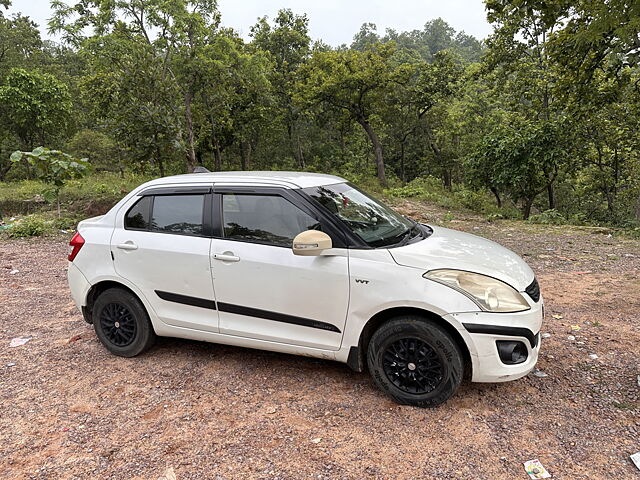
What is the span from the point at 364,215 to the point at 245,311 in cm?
121

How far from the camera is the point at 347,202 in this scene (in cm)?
341

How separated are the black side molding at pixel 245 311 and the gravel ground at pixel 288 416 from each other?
19.9 inches

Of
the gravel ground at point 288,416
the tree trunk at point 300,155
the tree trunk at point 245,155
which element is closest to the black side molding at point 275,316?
the gravel ground at point 288,416

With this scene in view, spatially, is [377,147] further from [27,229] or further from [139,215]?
[139,215]

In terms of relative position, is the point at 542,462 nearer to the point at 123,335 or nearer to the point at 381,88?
the point at 123,335

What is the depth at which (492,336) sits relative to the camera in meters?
2.62

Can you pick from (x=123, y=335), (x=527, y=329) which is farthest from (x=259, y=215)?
(x=527, y=329)

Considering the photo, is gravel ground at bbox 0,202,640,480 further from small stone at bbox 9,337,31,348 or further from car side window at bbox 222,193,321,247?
car side window at bbox 222,193,321,247

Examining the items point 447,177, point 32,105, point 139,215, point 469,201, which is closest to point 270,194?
point 139,215

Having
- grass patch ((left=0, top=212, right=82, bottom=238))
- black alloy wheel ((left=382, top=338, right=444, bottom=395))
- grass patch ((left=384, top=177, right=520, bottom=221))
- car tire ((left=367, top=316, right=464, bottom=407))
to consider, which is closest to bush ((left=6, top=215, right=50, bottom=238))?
grass patch ((left=0, top=212, right=82, bottom=238))

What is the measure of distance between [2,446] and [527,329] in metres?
3.40

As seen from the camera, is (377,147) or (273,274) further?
(377,147)

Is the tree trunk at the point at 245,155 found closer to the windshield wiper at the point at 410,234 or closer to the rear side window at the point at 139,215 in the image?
the rear side window at the point at 139,215

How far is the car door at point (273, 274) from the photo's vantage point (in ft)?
9.59
